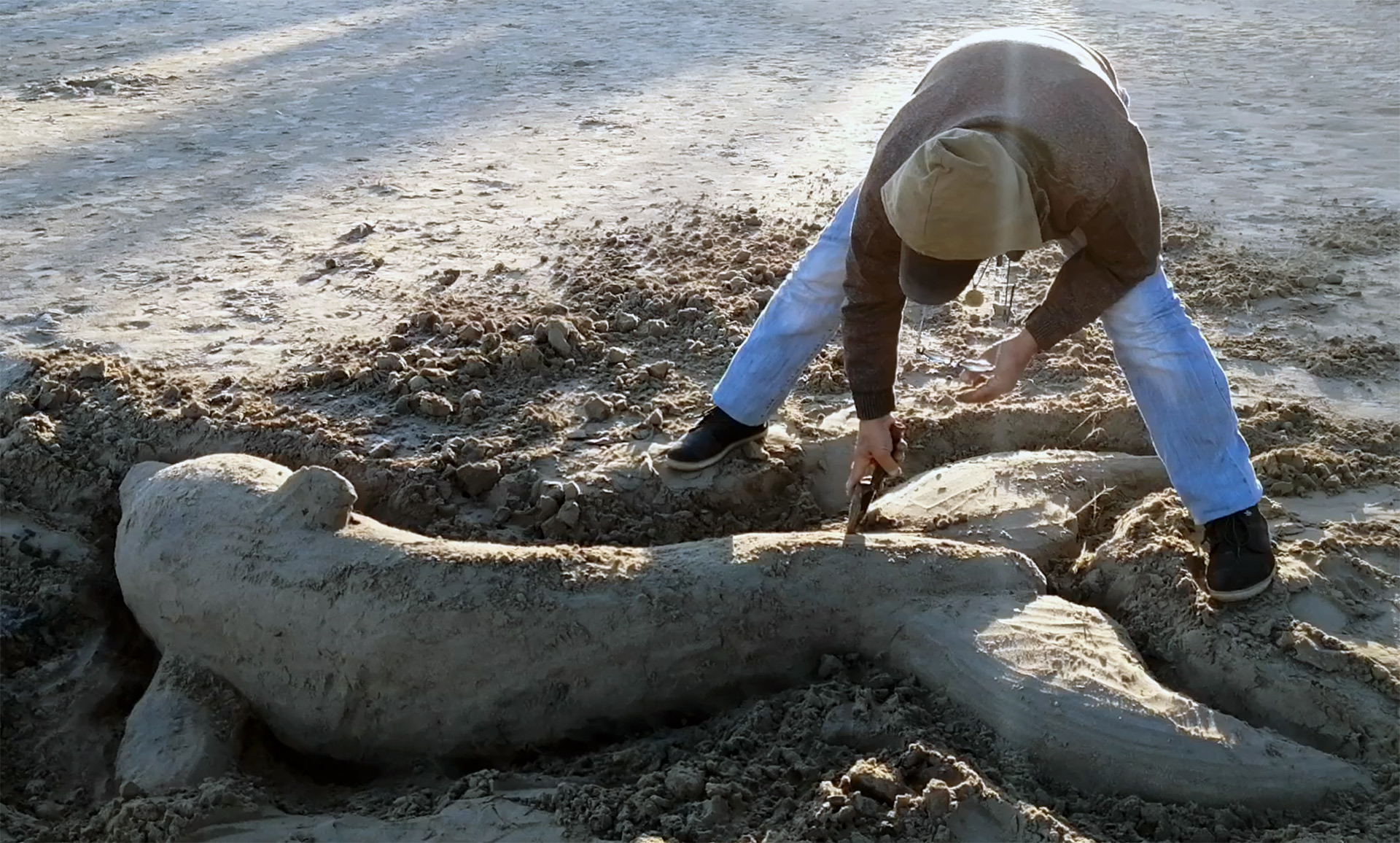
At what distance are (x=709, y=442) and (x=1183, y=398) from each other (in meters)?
1.27

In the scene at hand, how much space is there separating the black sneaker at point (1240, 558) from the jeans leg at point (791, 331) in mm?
1123

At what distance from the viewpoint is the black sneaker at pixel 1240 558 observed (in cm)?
287

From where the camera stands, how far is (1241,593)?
→ 2869mm

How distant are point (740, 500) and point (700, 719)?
2.70 feet

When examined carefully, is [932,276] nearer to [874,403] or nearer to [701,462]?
[874,403]

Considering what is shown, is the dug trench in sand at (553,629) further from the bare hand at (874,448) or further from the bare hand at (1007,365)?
the bare hand at (1007,365)

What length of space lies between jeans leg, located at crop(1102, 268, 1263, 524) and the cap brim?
0.53 meters

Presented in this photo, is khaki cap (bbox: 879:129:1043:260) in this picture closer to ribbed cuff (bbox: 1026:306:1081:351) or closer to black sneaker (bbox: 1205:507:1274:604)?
ribbed cuff (bbox: 1026:306:1081:351)

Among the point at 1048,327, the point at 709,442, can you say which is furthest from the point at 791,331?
the point at 1048,327

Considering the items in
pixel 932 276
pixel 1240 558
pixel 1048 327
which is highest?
A: pixel 932 276

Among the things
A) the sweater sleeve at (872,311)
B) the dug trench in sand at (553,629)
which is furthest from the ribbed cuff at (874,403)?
the dug trench in sand at (553,629)

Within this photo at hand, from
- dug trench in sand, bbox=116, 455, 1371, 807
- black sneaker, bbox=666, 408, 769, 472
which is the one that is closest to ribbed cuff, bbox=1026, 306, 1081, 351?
dug trench in sand, bbox=116, 455, 1371, 807

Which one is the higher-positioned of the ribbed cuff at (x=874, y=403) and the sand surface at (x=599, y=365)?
the ribbed cuff at (x=874, y=403)

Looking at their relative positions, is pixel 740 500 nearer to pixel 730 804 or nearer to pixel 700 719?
pixel 700 719
